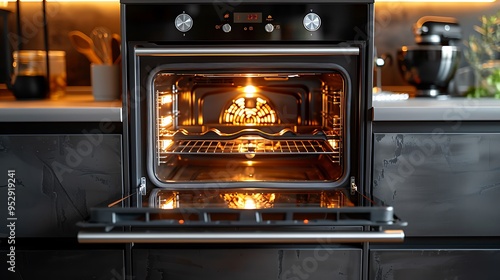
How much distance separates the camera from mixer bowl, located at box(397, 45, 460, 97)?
195 centimetres

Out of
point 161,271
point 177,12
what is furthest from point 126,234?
point 177,12

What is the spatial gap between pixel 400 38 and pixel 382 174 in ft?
2.91

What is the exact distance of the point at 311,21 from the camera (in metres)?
1.52

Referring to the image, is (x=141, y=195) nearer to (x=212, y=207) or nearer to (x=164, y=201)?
(x=164, y=201)

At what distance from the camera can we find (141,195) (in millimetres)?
1497

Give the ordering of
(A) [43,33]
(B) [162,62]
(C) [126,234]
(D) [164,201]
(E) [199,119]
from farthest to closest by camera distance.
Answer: (A) [43,33]
(E) [199,119]
(B) [162,62]
(D) [164,201]
(C) [126,234]

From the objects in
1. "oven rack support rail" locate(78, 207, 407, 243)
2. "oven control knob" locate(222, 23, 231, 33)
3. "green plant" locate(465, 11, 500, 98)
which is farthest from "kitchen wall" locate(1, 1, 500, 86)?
"oven rack support rail" locate(78, 207, 407, 243)

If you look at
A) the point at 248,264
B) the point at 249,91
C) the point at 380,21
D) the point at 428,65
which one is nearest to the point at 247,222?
the point at 248,264

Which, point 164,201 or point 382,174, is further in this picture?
point 382,174

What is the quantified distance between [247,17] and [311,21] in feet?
0.59

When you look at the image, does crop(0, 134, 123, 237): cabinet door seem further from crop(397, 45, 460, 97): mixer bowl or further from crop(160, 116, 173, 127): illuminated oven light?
crop(397, 45, 460, 97): mixer bowl

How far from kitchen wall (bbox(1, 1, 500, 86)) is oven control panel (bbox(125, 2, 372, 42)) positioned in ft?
2.49

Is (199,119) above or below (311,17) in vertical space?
below

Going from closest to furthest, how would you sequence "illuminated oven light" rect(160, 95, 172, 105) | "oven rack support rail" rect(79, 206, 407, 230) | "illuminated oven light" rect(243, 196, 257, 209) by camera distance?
1. "oven rack support rail" rect(79, 206, 407, 230)
2. "illuminated oven light" rect(243, 196, 257, 209)
3. "illuminated oven light" rect(160, 95, 172, 105)
